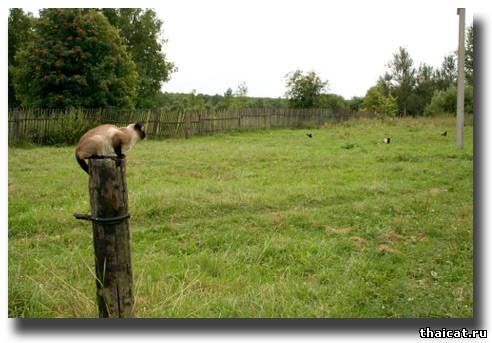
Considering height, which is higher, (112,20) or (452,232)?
(112,20)

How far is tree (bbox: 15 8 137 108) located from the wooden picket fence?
4.45 feet

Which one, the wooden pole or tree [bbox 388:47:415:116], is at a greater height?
tree [bbox 388:47:415:116]

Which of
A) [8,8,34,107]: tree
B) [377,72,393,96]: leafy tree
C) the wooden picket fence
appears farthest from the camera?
[377,72,393,96]: leafy tree

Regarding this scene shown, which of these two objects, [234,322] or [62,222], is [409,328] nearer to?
[234,322]

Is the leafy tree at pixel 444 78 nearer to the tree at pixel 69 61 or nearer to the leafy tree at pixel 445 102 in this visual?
the leafy tree at pixel 445 102

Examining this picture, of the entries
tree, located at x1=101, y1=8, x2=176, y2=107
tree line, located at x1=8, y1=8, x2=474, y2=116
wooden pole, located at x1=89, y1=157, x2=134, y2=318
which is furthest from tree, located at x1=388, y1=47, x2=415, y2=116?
wooden pole, located at x1=89, y1=157, x2=134, y2=318

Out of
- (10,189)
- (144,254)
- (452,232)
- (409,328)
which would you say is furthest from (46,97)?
(409,328)

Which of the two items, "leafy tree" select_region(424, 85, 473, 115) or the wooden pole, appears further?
"leafy tree" select_region(424, 85, 473, 115)

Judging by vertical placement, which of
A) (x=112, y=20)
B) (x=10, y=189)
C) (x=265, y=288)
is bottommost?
(x=265, y=288)

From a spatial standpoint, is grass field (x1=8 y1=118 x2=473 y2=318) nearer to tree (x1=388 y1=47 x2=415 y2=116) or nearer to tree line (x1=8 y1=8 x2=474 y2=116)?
tree line (x1=8 y1=8 x2=474 y2=116)

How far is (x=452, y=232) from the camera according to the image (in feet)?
18.1

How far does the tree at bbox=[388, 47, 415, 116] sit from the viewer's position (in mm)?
34188

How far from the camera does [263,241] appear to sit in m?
5.21

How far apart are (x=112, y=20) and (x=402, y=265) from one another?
1094 inches
